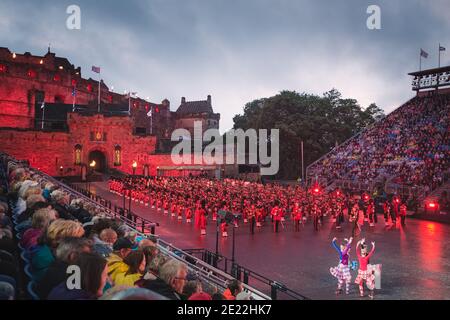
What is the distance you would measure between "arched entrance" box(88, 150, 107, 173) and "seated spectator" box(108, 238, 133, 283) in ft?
177

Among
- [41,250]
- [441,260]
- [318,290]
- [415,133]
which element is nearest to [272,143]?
[415,133]

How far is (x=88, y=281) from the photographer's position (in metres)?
3.94

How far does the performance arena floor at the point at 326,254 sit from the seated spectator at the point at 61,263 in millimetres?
8279

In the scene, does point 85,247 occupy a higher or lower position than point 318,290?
higher

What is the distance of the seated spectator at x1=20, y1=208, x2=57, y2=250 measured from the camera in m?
5.91

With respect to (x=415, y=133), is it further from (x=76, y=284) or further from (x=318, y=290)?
(x=76, y=284)

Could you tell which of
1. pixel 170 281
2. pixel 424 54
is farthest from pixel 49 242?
pixel 424 54

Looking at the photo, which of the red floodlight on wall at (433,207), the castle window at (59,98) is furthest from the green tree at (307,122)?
the castle window at (59,98)

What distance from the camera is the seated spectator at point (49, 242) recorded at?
5.12 metres

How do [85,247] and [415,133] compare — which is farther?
[415,133]

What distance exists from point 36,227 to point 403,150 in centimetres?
4009

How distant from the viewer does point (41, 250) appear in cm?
525

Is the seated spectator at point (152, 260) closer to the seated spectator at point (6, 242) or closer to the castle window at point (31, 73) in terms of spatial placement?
the seated spectator at point (6, 242)
